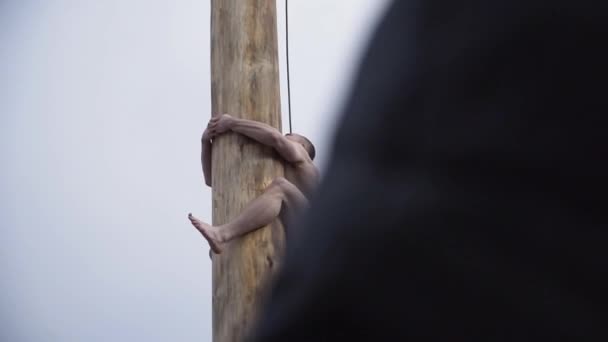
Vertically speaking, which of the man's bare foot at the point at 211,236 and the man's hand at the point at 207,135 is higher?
the man's hand at the point at 207,135

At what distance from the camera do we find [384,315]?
0.88ft

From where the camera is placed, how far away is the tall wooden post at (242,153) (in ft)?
7.56

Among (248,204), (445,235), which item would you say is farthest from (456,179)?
(248,204)

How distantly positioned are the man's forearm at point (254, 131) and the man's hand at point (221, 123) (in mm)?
13

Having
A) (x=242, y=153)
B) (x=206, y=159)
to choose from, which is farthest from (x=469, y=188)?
(x=206, y=159)

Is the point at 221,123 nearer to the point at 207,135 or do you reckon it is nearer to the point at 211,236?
the point at 207,135

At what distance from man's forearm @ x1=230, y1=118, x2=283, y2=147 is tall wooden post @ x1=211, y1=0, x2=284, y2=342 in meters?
0.03

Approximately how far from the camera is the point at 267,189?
2430mm

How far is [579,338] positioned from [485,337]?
0.03 metres

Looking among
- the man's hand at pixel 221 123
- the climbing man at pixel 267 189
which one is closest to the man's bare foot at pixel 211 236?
the climbing man at pixel 267 189

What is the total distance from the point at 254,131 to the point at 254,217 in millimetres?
268

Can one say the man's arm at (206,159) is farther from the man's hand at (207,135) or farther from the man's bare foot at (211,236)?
the man's bare foot at (211,236)

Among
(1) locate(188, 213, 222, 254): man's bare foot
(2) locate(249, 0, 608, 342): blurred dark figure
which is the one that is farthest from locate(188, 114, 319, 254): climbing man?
(2) locate(249, 0, 608, 342): blurred dark figure

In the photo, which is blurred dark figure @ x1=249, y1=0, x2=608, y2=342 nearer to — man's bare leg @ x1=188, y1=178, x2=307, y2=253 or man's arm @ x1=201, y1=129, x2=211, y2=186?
man's bare leg @ x1=188, y1=178, x2=307, y2=253
